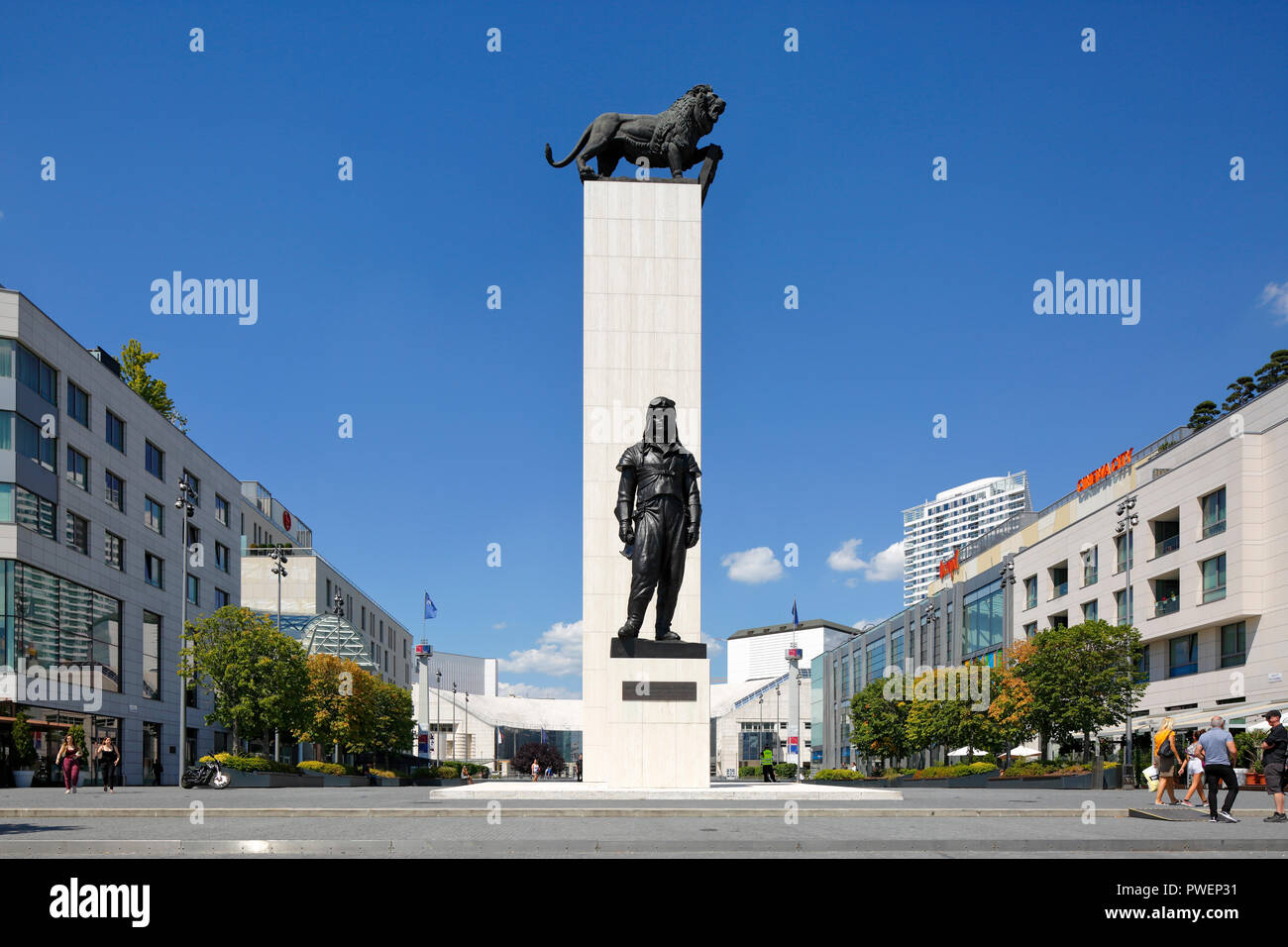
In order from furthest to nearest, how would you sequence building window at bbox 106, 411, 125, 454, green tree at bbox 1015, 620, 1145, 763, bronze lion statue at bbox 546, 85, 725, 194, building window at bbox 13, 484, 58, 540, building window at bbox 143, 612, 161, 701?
1. building window at bbox 143, 612, 161, 701
2. building window at bbox 106, 411, 125, 454
3. green tree at bbox 1015, 620, 1145, 763
4. building window at bbox 13, 484, 58, 540
5. bronze lion statue at bbox 546, 85, 725, 194

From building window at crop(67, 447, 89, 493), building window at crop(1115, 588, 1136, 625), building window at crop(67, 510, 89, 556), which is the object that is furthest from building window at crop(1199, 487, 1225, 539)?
building window at crop(67, 447, 89, 493)

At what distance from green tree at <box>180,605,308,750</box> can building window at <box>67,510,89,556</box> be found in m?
6.06

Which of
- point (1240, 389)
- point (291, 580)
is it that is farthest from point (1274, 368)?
point (291, 580)

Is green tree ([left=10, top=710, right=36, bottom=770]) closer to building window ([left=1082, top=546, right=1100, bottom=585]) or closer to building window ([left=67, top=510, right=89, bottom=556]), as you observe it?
building window ([left=67, top=510, right=89, bottom=556])

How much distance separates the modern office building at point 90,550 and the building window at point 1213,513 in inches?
1923

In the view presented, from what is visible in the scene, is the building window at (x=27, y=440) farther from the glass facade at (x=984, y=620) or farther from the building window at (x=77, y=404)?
the glass facade at (x=984, y=620)

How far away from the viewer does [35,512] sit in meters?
52.4

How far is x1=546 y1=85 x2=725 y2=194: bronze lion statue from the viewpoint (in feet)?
126

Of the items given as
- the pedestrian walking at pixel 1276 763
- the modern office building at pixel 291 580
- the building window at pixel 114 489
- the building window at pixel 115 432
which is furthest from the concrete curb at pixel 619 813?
the modern office building at pixel 291 580

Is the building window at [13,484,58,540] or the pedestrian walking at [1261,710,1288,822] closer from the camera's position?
the pedestrian walking at [1261,710,1288,822]

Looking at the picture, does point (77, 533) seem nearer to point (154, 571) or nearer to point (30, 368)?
point (30, 368)

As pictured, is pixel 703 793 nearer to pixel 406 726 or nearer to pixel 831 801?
pixel 831 801

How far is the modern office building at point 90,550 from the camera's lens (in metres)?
51.0

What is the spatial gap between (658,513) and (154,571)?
49.9 meters
